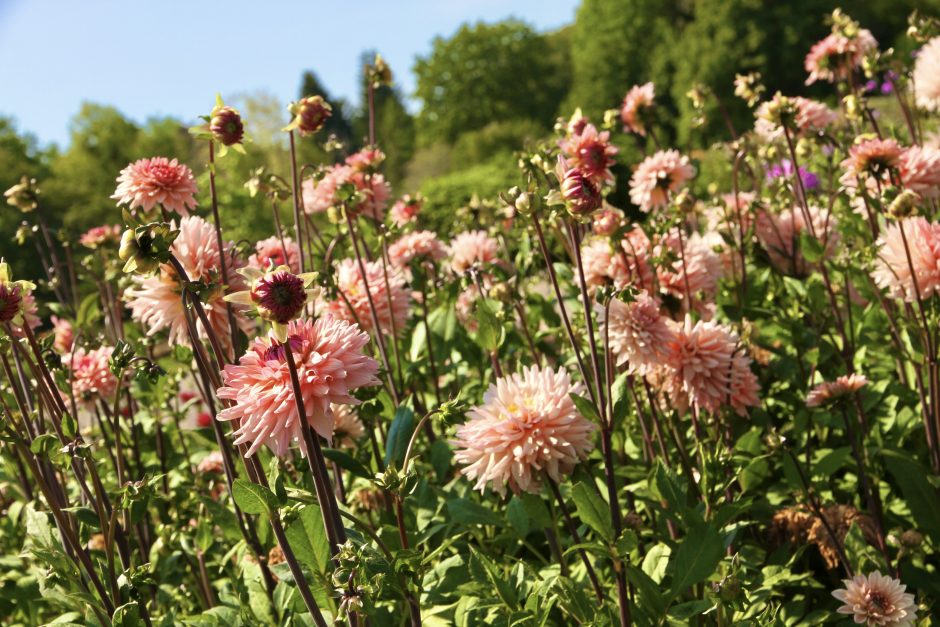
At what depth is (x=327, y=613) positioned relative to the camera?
184 centimetres

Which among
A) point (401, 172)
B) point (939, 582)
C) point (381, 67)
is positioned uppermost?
point (401, 172)

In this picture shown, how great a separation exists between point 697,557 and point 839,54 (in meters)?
2.45

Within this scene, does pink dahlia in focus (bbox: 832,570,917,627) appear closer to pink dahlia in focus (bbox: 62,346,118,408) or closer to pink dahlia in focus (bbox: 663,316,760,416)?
pink dahlia in focus (bbox: 663,316,760,416)

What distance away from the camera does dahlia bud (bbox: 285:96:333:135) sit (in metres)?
2.13

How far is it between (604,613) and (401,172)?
1228 inches

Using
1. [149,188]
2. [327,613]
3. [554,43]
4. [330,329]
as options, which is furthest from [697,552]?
[554,43]

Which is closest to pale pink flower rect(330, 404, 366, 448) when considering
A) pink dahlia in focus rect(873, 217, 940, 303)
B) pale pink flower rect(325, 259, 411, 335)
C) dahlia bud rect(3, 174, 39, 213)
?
pale pink flower rect(325, 259, 411, 335)

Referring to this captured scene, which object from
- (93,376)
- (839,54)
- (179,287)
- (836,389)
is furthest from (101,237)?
(839,54)

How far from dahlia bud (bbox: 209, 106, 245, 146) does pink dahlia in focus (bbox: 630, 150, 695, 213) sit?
4.94ft

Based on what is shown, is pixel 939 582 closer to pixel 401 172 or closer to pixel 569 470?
pixel 569 470

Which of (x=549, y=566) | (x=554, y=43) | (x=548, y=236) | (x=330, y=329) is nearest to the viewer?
(x=330, y=329)

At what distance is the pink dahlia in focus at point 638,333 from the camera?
6.53 ft

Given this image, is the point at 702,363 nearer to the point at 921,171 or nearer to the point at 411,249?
the point at 921,171

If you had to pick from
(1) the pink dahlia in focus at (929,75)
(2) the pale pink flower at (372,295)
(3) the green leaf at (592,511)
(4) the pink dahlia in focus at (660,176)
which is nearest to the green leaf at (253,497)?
(3) the green leaf at (592,511)
